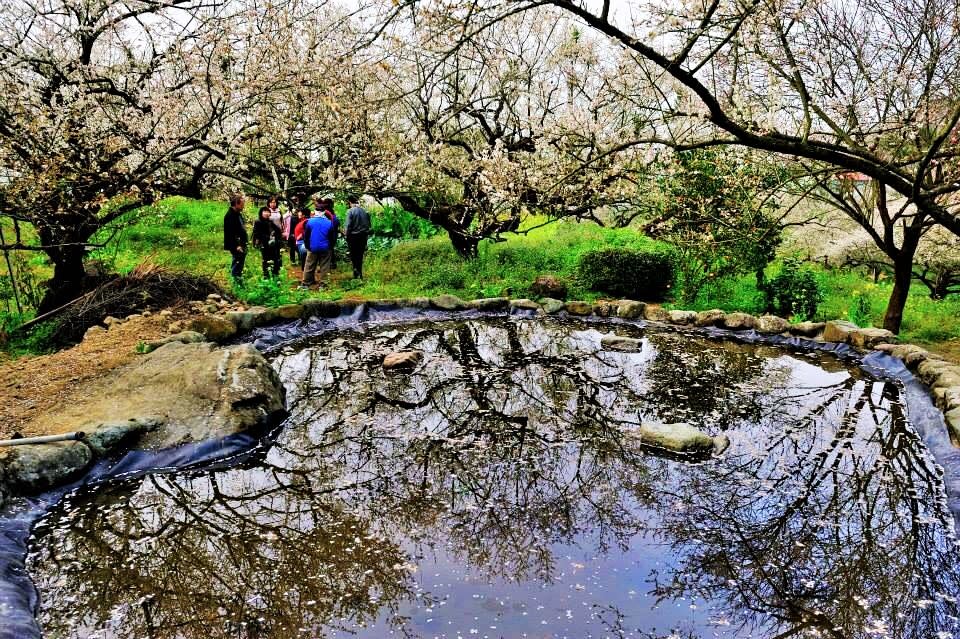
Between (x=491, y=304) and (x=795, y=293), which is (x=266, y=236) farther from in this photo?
(x=795, y=293)

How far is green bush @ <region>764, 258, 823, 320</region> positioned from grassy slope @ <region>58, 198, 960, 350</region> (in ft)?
0.96

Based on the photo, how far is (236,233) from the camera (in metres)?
11.2

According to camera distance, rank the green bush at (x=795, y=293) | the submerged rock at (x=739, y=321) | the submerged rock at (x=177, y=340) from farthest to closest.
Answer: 1. the green bush at (x=795, y=293)
2. the submerged rock at (x=739, y=321)
3. the submerged rock at (x=177, y=340)

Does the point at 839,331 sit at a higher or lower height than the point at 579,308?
higher

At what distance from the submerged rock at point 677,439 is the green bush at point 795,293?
16.1ft

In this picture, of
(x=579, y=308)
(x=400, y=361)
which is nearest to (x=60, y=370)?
(x=400, y=361)

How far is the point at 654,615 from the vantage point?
11.9ft

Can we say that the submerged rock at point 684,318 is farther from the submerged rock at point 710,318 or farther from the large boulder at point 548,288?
the large boulder at point 548,288

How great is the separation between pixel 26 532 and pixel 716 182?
9.34 meters

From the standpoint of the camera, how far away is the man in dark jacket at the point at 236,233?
11.1 m

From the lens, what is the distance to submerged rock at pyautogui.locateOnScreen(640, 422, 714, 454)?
5.65 metres

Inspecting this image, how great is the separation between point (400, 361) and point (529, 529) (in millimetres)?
3903

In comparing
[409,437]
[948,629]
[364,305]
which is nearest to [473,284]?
[364,305]

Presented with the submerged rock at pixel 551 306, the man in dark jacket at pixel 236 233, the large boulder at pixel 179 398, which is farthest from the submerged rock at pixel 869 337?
the man in dark jacket at pixel 236 233
